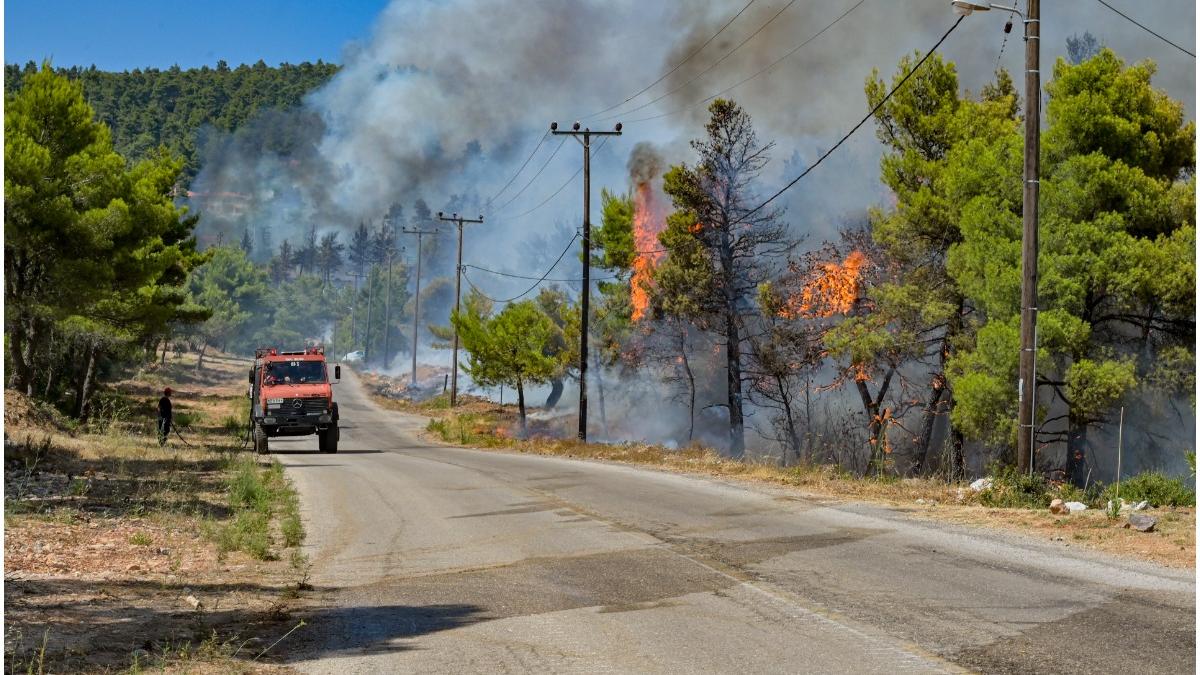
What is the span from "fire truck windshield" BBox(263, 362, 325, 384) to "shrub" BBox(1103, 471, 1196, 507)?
22683 millimetres

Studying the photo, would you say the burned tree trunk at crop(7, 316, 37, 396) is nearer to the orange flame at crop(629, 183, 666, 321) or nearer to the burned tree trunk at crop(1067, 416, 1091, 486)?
the orange flame at crop(629, 183, 666, 321)

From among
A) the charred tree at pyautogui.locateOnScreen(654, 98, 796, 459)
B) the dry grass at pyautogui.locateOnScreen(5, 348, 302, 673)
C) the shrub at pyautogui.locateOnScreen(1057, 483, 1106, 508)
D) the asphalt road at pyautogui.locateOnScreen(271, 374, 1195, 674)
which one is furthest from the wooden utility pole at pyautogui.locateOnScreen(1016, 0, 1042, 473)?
the charred tree at pyautogui.locateOnScreen(654, 98, 796, 459)

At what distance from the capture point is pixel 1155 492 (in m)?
17.5

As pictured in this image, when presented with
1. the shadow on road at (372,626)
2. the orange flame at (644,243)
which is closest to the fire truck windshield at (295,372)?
the orange flame at (644,243)

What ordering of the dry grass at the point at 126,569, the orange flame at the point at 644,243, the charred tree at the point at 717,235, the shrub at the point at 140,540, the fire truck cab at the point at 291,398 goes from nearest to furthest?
the dry grass at the point at 126,569
the shrub at the point at 140,540
the fire truck cab at the point at 291,398
the charred tree at the point at 717,235
the orange flame at the point at 644,243

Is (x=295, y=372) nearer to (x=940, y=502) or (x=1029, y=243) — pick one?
(x=940, y=502)

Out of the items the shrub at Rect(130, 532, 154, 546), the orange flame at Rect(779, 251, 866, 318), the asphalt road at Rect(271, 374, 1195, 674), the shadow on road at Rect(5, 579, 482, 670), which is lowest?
the shrub at Rect(130, 532, 154, 546)

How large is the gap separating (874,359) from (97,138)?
24.7 meters

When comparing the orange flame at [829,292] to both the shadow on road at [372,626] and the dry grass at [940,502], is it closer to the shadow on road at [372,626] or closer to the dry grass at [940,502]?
the dry grass at [940,502]

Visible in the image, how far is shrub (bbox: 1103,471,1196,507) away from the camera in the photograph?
17077 millimetres

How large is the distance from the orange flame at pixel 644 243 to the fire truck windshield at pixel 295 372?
17.1 m

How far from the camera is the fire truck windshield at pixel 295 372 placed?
34.1m

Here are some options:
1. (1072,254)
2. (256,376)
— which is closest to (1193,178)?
(1072,254)

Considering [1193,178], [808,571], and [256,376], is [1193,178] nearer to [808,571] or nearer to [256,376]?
[808,571]
